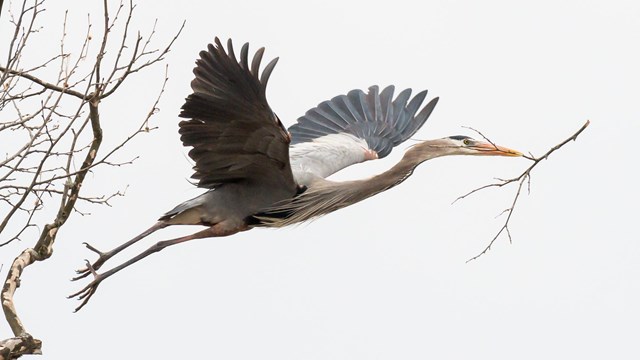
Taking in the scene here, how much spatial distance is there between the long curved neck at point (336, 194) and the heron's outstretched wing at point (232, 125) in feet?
0.56

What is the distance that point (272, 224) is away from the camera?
25.6 feet

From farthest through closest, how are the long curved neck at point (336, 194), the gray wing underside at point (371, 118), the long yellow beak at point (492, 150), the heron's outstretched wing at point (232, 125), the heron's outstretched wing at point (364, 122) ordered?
1. the gray wing underside at point (371, 118)
2. the heron's outstretched wing at point (364, 122)
3. the long curved neck at point (336, 194)
4. the long yellow beak at point (492, 150)
5. the heron's outstretched wing at point (232, 125)

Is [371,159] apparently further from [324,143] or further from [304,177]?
[304,177]

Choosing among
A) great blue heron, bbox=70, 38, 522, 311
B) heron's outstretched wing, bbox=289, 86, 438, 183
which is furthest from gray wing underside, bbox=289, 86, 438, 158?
great blue heron, bbox=70, 38, 522, 311

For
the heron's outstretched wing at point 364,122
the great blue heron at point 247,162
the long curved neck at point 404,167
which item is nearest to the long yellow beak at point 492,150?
the great blue heron at point 247,162

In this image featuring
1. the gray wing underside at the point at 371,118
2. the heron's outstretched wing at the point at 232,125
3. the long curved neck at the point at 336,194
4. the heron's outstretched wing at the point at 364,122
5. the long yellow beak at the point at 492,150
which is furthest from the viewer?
the gray wing underside at the point at 371,118

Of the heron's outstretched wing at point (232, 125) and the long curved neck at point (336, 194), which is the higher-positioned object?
the heron's outstretched wing at point (232, 125)

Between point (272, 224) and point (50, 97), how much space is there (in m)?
2.53

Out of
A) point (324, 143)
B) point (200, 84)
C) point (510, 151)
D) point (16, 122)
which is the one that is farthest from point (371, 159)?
point (16, 122)

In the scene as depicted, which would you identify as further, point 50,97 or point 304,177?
point 304,177

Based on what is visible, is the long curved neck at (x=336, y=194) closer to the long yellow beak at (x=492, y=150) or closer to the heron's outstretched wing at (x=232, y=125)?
the heron's outstretched wing at (x=232, y=125)

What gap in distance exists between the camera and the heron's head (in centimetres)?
725

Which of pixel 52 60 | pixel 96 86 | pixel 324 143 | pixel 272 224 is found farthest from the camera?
pixel 324 143

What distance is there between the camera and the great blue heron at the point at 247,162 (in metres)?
6.75
